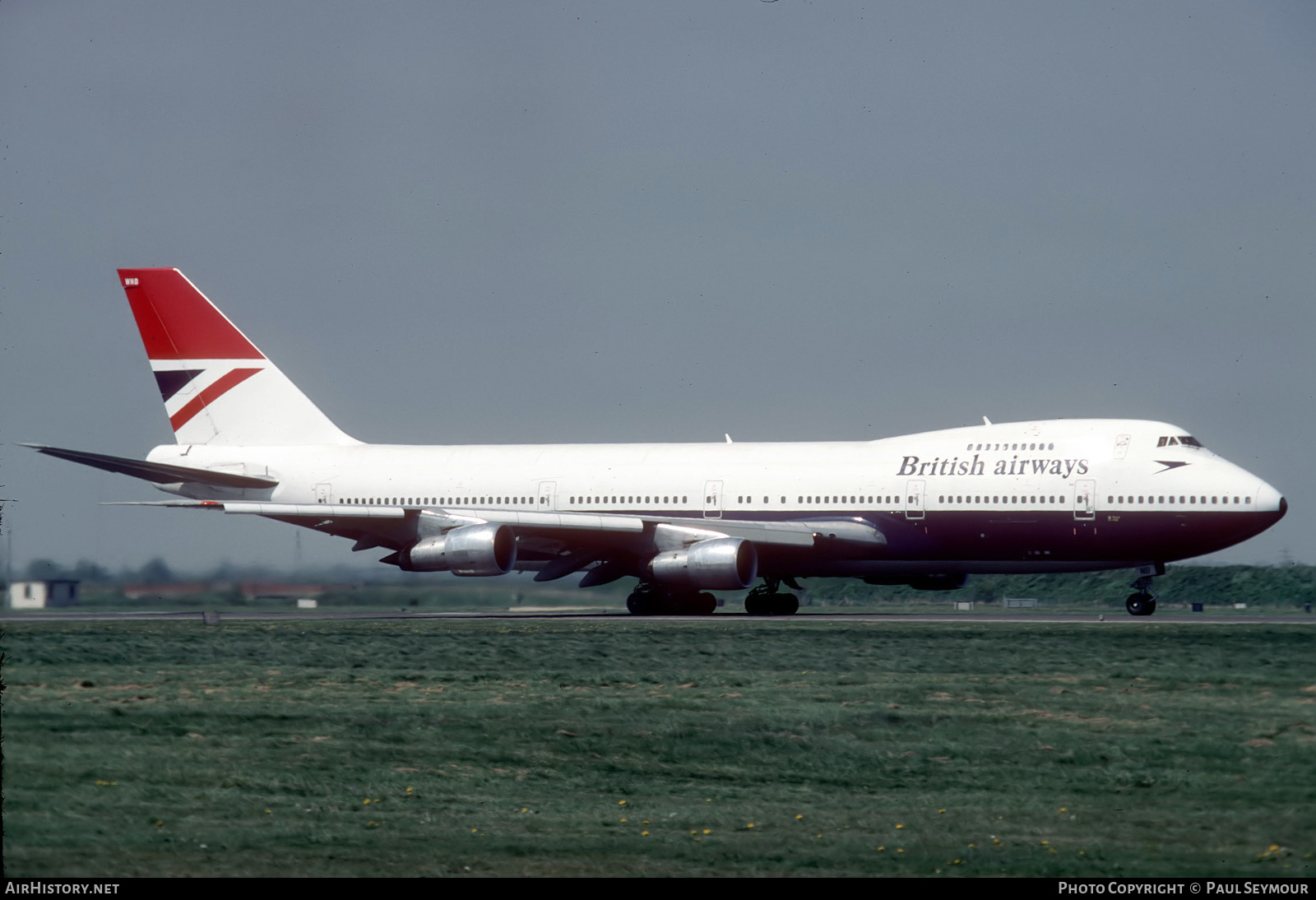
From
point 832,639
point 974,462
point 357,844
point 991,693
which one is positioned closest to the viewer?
point 357,844

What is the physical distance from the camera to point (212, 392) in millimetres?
50469

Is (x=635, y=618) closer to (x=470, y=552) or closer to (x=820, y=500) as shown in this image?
(x=470, y=552)

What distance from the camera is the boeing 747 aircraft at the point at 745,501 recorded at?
39.6 metres

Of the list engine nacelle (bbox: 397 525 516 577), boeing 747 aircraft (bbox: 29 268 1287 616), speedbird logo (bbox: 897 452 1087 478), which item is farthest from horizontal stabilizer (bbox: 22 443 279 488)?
speedbird logo (bbox: 897 452 1087 478)

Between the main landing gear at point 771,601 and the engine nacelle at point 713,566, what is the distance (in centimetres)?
327

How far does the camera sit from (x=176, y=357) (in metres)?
50.9

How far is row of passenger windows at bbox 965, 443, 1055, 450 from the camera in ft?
133

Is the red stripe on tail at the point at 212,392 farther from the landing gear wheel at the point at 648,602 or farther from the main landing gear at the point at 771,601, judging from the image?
the main landing gear at the point at 771,601

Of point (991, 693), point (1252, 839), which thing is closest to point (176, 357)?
point (991, 693)

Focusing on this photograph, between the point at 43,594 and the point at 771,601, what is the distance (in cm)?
1931

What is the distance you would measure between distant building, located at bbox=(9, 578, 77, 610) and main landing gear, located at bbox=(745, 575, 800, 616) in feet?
59.2

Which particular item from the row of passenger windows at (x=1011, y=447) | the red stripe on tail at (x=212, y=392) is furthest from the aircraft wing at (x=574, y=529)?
the red stripe on tail at (x=212, y=392)
